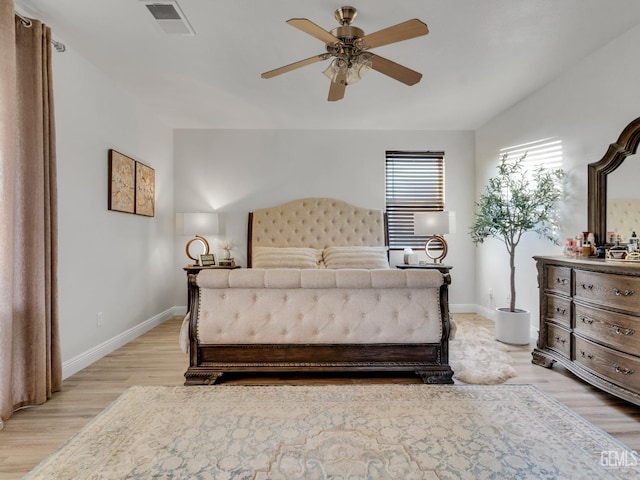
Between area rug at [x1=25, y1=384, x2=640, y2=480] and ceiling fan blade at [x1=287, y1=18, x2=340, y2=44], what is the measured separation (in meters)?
2.37

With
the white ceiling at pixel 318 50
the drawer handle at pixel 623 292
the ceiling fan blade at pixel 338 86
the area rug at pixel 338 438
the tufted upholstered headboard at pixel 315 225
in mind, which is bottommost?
the area rug at pixel 338 438

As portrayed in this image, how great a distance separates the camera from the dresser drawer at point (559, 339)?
8.89ft

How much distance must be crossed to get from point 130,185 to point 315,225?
2.38 metres

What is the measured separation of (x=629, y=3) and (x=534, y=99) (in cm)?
152

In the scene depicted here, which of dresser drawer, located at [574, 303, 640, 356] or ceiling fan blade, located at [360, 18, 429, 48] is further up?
ceiling fan blade, located at [360, 18, 429, 48]

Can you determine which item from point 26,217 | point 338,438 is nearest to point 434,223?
point 338,438

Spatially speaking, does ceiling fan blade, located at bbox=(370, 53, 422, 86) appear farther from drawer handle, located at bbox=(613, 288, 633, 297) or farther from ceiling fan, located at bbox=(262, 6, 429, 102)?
drawer handle, located at bbox=(613, 288, 633, 297)

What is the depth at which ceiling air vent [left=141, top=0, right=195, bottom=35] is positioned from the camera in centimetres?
232

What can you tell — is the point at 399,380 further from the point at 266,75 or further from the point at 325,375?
the point at 266,75

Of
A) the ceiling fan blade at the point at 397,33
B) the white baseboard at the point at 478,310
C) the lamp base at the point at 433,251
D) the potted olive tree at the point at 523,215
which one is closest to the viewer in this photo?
the ceiling fan blade at the point at 397,33

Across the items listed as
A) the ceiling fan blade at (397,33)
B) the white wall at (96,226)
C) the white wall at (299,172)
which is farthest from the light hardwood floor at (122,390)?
the ceiling fan blade at (397,33)

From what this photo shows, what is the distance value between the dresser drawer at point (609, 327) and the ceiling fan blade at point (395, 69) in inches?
84.1

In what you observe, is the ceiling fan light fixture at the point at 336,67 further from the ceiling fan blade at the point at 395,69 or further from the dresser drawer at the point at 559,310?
the dresser drawer at the point at 559,310

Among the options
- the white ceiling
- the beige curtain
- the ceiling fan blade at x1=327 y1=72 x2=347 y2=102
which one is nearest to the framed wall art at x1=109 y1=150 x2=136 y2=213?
the white ceiling
